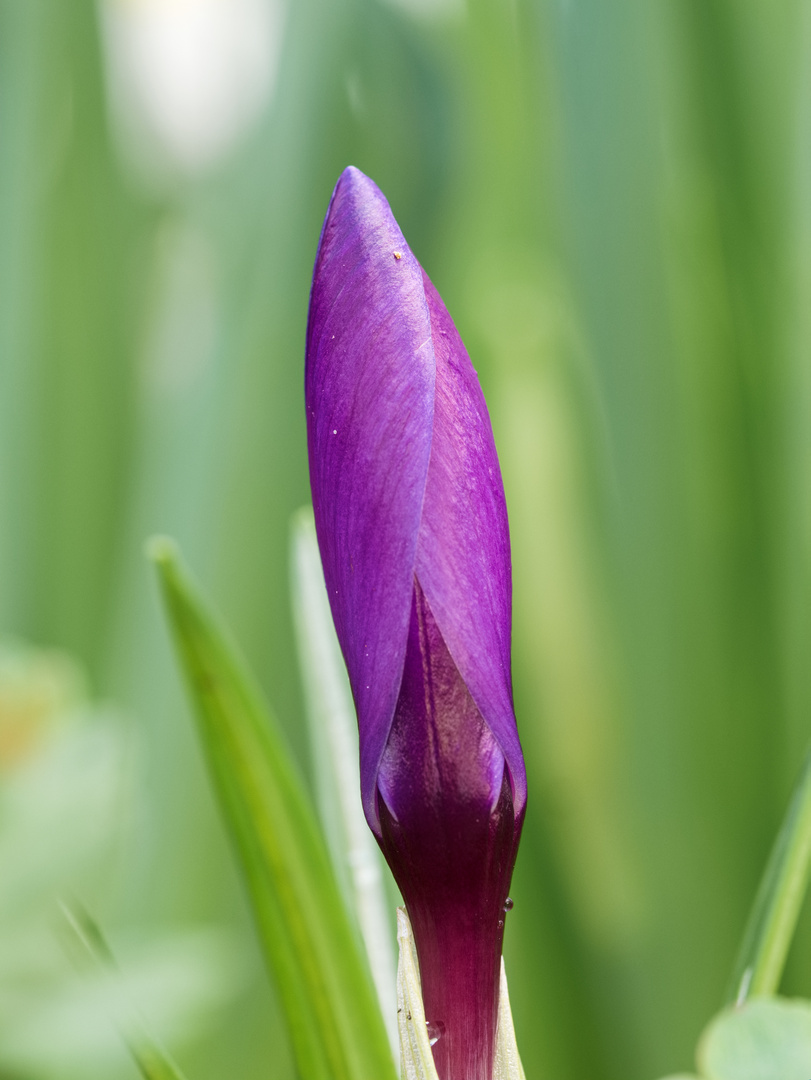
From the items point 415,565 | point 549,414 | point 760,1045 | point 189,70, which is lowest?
point 760,1045

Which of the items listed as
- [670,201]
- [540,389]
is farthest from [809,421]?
[540,389]

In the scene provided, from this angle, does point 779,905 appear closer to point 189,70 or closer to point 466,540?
point 466,540

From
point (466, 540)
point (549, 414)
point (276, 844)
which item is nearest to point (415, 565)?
point (466, 540)

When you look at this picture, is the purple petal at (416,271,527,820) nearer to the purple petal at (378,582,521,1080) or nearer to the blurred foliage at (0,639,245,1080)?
the purple petal at (378,582,521,1080)

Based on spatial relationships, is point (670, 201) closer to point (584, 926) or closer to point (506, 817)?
point (584, 926)

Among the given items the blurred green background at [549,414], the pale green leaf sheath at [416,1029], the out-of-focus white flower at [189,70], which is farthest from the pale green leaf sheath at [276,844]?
the out-of-focus white flower at [189,70]

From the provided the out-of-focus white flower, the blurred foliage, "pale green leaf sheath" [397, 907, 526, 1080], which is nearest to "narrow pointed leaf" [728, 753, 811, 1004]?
"pale green leaf sheath" [397, 907, 526, 1080]
